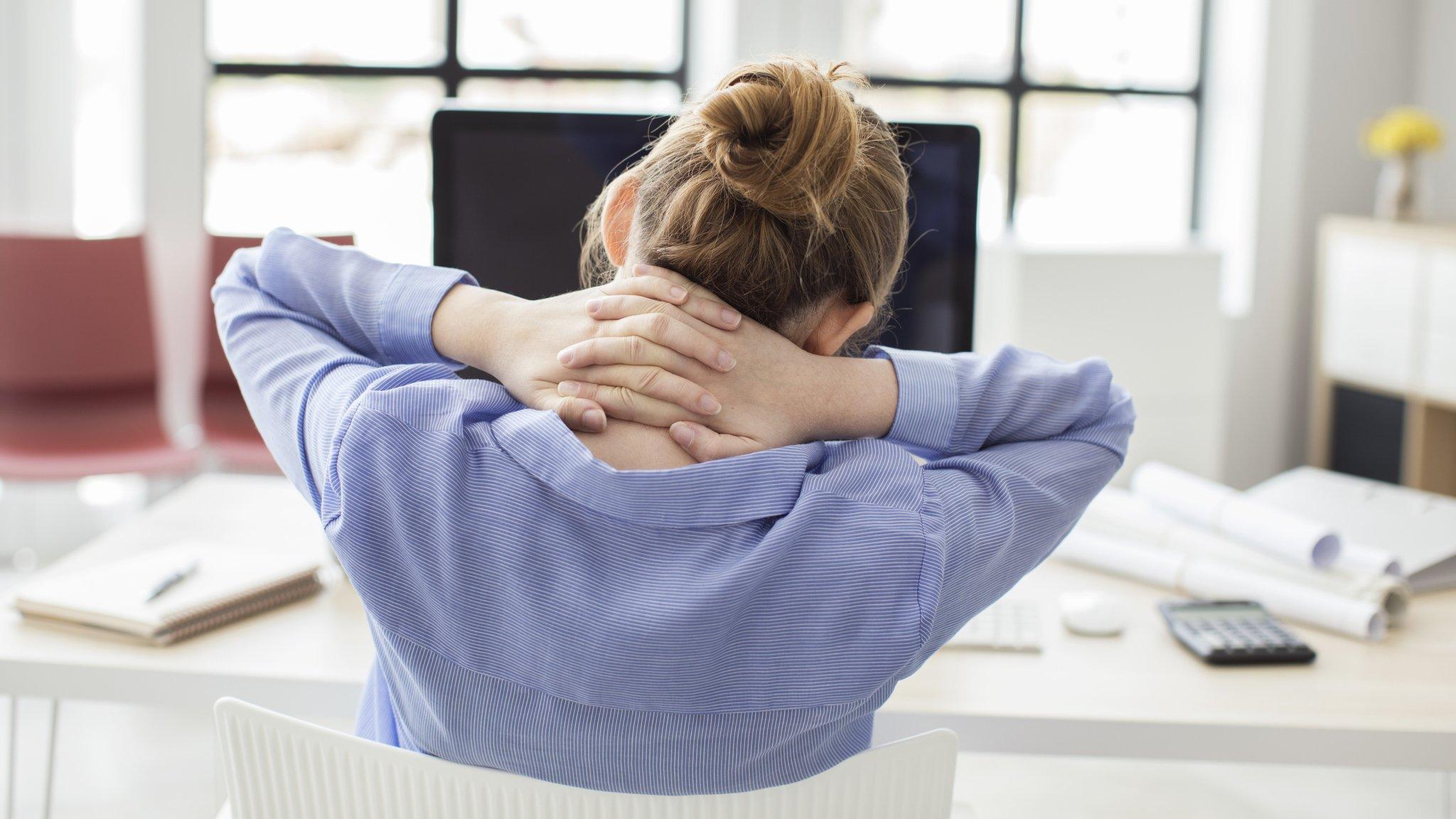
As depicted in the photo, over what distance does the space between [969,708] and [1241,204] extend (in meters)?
3.63

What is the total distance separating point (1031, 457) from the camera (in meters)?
0.92

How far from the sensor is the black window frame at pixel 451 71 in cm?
406

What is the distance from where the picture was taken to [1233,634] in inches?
51.1

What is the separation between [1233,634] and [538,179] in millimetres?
935

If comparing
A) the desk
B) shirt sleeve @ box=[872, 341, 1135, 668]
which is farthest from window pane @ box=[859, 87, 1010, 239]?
shirt sleeve @ box=[872, 341, 1135, 668]

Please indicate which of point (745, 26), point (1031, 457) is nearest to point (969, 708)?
point (1031, 457)

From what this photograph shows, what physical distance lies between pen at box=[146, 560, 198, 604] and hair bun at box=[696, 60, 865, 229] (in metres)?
0.84

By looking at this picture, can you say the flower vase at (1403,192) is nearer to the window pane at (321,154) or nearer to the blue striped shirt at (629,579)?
the window pane at (321,154)

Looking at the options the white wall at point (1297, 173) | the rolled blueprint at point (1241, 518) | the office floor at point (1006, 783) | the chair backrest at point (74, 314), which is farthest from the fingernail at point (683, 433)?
the white wall at point (1297, 173)

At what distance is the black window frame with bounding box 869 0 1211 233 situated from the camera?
434cm

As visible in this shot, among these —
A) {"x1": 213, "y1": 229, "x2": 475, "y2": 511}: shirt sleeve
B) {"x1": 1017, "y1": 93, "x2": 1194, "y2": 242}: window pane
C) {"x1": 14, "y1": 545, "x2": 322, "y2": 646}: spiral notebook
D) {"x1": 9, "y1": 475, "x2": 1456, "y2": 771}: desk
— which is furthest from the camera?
{"x1": 1017, "y1": 93, "x2": 1194, "y2": 242}: window pane

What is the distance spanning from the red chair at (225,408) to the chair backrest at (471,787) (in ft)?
7.62

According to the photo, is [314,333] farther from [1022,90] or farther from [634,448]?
[1022,90]

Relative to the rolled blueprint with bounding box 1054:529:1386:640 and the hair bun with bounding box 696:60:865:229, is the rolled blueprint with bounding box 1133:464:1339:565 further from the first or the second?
the hair bun with bounding box 696:60:865:229
